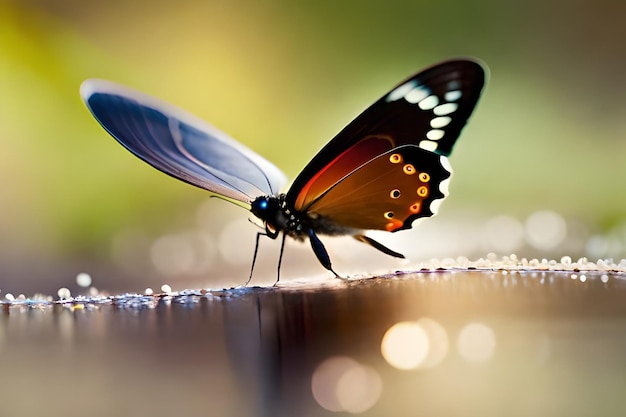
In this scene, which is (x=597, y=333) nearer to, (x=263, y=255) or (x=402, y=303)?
(x=402, y=303)

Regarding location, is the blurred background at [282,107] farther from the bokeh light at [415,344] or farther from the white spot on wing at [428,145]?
the bokeh light at [415,344]

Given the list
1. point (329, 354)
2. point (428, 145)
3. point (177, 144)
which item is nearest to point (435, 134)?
point (428, 145)

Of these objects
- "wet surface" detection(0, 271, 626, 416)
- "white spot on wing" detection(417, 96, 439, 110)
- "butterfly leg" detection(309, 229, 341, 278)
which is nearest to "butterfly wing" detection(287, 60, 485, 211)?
"white spot on wing" detection(417, 96, 439, 110)

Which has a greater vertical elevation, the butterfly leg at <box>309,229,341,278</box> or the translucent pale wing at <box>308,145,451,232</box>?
the translucent pale wing at <box>308,145,451,232</box>

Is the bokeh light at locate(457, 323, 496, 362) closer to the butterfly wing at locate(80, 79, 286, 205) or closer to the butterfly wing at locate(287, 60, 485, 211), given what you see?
the butterfly wing at locate(287, 60, 485, 211)

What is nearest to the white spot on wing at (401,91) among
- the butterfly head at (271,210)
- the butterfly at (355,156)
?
the butterfly at (355,156)

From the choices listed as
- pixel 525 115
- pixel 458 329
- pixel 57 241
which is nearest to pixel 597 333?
pixel 458 329
